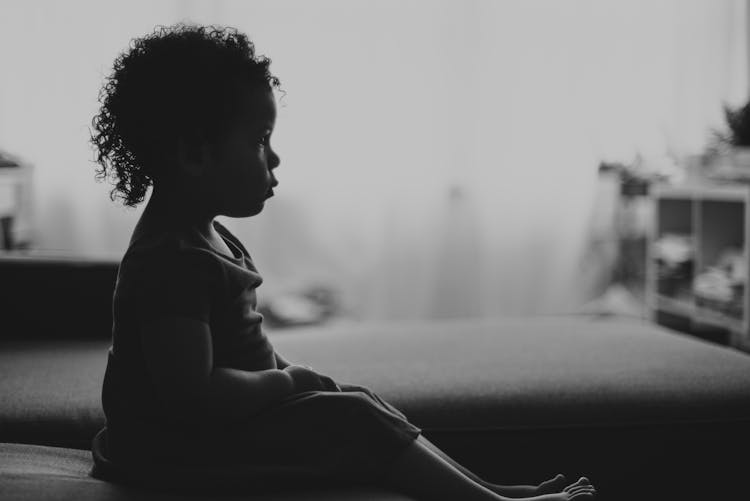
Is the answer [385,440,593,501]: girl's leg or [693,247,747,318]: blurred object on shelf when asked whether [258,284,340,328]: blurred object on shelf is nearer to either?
[693,247,747,318]: blurred object on shelf

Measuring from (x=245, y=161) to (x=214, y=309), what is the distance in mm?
184

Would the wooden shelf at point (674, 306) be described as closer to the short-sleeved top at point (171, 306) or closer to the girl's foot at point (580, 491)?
the girl's foot at point (580, 491)

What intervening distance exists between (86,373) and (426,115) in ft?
7.53

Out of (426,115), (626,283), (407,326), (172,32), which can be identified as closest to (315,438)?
(172,32)

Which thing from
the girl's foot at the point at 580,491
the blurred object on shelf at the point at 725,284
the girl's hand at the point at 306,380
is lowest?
the blurred object on shelf at the point at 725,284

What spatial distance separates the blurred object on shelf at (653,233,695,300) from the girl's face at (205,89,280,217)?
2.55 m

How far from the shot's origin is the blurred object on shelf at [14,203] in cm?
236

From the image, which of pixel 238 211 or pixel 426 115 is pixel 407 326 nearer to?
pixel 238 211

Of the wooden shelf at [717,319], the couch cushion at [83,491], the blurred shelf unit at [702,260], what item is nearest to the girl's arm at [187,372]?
the couch cushion at [83,491]

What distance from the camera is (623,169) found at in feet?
11.1

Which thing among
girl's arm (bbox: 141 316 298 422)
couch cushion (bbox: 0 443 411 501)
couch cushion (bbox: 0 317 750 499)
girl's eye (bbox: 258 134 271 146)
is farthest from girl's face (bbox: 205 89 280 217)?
couch cushion (bbox: 0 317 750 499)

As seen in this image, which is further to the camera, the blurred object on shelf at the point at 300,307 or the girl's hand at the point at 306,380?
the blurred object on shelf at the point at 300,307

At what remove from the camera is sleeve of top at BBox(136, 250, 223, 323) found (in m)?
0.89

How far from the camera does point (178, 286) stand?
906mm
